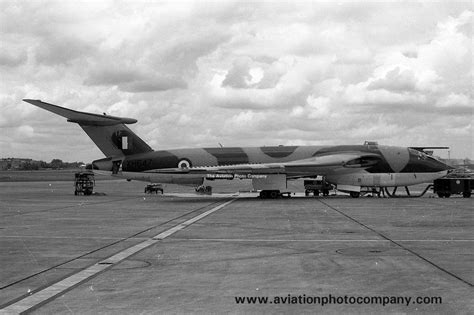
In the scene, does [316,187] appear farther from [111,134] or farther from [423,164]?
[111,134]

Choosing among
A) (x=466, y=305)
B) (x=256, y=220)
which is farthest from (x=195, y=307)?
(x=256, y=220)

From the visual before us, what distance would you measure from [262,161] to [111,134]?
11192mm

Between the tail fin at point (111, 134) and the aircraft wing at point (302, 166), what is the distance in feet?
8.53

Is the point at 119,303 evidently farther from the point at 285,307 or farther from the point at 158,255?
the point at 158,255

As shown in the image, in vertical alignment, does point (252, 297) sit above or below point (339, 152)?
below

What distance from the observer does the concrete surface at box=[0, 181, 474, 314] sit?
26.2ft

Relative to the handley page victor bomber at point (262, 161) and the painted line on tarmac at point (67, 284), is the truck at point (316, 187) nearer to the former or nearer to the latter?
the handley page victor bomber at point (262, 161)

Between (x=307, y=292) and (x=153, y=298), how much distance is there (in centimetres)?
240

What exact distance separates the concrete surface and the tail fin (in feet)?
63.0

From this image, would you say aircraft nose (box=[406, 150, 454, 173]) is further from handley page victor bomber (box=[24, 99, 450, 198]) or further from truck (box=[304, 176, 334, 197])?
truck (box=[304, 176, 334, 197])

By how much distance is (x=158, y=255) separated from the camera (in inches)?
497

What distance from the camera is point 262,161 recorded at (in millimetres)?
39625

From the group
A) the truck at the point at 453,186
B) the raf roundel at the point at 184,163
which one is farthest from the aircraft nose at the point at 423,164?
the raf roundel at the point at 184,163

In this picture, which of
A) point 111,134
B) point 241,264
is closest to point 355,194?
point 111,134
